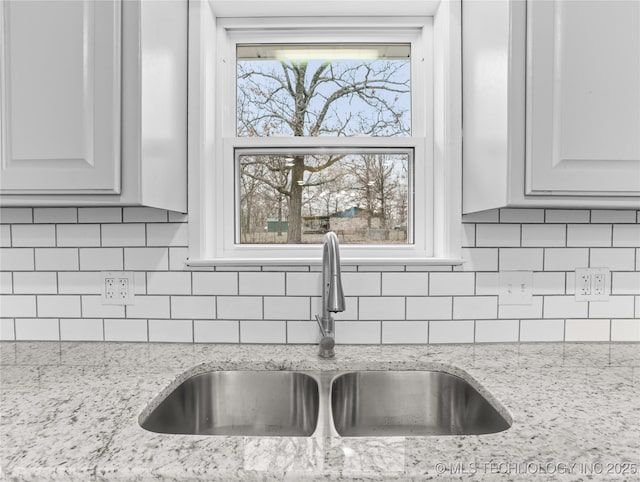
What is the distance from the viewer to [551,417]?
2.55 feet

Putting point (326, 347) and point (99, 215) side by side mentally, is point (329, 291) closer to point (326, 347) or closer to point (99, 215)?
point (326, 347)

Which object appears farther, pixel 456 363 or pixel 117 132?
pixel 456 363

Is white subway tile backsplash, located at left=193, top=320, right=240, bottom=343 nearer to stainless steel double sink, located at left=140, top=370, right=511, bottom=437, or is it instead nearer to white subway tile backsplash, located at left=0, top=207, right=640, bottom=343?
white subway tile backsplash, located at left=0, top=207, right=640, bottom=343

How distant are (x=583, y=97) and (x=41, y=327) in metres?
1.77

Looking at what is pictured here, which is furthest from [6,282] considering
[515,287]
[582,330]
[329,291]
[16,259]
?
[582,330]

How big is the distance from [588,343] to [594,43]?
3.01 feet

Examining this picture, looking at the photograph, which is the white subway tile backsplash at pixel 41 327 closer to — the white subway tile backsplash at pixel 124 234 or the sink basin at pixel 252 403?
the white subway tile backsplash at pixel 124 234

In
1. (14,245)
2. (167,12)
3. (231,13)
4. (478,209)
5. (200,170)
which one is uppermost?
(231,13)

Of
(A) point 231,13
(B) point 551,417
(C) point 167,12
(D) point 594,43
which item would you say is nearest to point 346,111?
(A) point 231,13

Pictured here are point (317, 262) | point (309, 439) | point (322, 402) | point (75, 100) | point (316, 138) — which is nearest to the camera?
point (309, 439)

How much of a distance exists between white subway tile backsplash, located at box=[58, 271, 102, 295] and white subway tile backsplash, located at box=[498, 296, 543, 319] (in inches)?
53.4

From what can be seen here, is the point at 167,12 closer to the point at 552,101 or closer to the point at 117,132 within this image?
the point at 117,132

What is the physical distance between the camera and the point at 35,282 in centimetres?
129

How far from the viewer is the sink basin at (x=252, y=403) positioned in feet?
3.54
